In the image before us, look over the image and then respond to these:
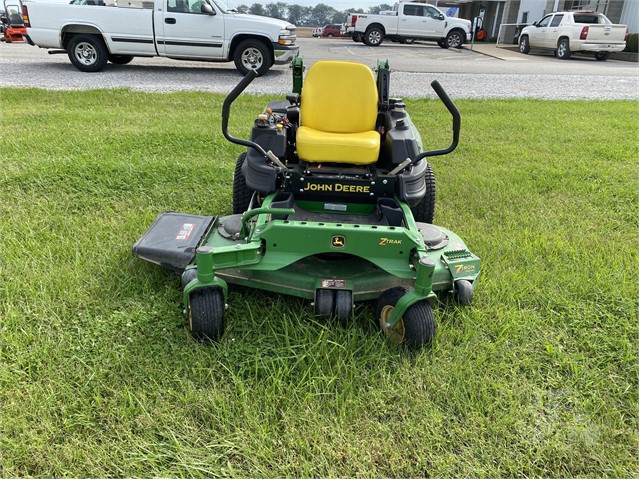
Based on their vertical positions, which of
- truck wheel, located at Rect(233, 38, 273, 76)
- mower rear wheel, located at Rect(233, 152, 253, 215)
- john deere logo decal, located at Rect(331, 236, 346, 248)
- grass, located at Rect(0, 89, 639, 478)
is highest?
truck wheel, located at Rect(233, 38, 273, 76)

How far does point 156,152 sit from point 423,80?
7.05 meters

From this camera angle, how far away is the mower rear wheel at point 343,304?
94.7 inches

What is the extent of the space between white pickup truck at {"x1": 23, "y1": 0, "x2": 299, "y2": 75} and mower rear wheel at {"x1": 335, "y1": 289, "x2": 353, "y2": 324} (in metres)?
7.65

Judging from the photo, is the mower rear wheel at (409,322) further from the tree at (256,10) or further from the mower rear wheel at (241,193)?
the tree at (256,10)

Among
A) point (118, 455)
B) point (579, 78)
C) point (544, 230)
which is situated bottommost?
point (118, 455)

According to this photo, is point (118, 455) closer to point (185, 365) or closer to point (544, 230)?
point (185, 365)

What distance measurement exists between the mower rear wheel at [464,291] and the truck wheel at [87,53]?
9.08m

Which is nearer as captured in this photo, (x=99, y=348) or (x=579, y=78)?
(x=99, y=348)

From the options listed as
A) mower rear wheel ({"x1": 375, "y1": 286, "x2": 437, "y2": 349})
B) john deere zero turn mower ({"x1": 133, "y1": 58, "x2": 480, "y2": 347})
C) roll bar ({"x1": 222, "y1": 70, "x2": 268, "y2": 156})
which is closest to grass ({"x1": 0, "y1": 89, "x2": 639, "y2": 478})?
mower rear wheel ({"x1": 375, "y1": 286, "x2": 437, "y2": 349})

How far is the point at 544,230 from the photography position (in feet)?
12.1

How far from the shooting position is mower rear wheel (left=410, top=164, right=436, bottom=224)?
3.43m

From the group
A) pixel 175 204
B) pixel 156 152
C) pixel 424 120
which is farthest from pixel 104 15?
pixel 175 204

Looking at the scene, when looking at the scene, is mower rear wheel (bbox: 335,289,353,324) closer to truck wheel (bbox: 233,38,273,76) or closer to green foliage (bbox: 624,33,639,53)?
truck wheel (bbox: 233,38,273,76)

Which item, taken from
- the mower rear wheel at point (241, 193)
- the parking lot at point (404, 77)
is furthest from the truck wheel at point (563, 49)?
the mower rear wheel at point (241, 193)
